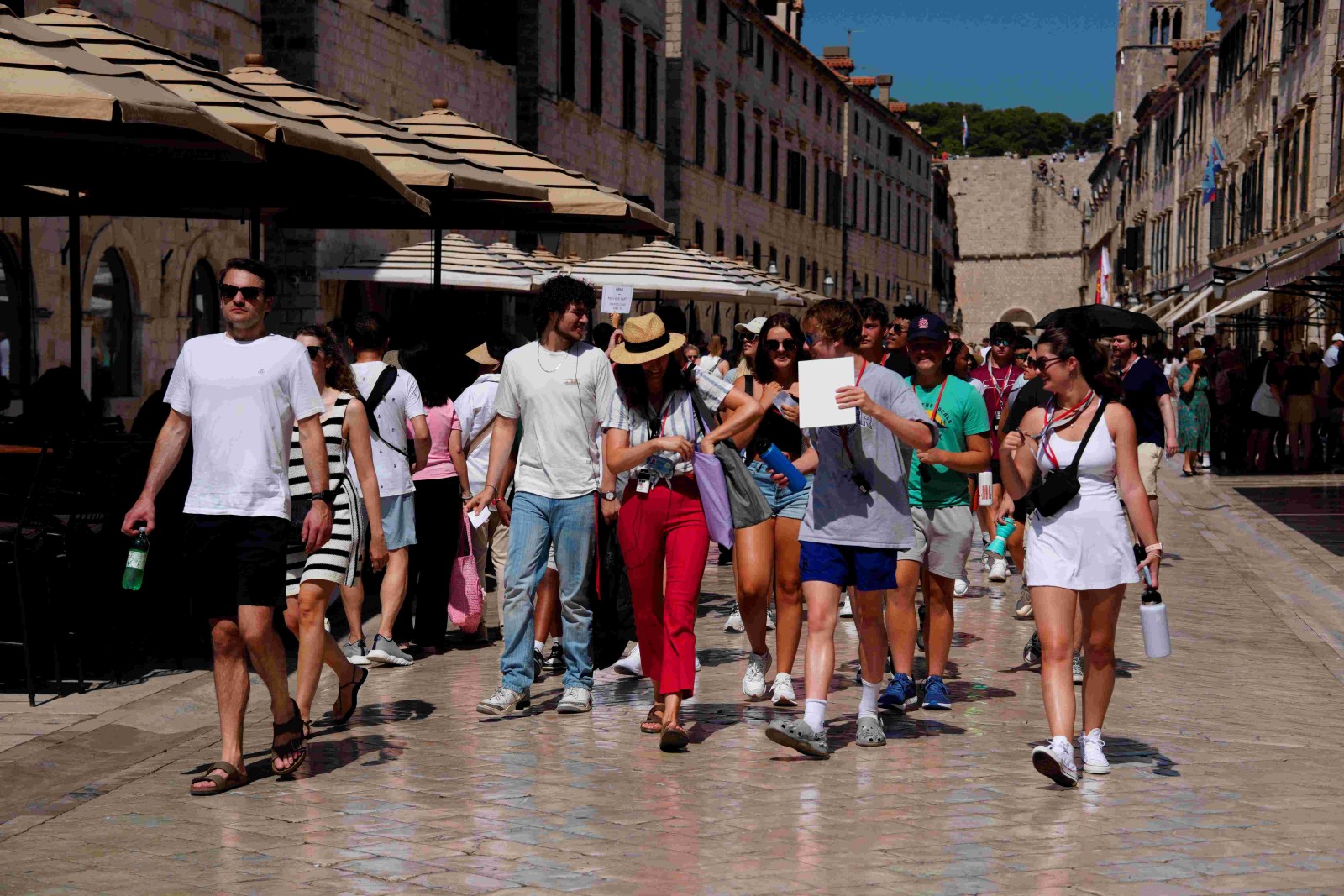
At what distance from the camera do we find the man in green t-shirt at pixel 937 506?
26.8ft

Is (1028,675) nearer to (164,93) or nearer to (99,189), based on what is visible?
(164,93)

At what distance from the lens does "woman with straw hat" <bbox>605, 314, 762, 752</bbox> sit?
752 cm

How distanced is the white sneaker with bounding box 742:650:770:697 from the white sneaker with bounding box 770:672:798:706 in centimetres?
26

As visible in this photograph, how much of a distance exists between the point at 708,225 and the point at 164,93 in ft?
117

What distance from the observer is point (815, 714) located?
700 centimetres

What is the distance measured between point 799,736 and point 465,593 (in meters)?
3.59

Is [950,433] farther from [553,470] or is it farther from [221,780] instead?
[221,780]

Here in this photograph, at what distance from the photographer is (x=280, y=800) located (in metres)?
6.34

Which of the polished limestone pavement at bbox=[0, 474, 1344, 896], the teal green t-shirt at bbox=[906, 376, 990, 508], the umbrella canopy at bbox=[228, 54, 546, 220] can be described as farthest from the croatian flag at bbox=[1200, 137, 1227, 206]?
the teal green t-shirt at bbox=[906, 376, 990, 508]

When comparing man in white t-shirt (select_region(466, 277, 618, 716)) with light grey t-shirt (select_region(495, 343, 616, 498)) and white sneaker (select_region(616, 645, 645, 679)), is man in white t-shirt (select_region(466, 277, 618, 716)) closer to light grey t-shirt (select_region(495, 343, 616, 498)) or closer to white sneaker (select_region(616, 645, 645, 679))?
light grey t-shirt (select_region(495, 343, 616, 498))

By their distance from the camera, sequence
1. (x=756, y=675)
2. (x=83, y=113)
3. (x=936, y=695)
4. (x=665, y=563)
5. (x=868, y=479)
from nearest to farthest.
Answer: (x=868, y=479)
(x=83, y=113)
(x=665, y=563)
(x=936, y=695)
(x=756, y=675)

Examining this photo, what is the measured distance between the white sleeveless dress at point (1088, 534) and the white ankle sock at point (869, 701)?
90 cm

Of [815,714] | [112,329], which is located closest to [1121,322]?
[815,714]

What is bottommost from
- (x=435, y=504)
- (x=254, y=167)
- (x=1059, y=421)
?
(x=435, y=504)
